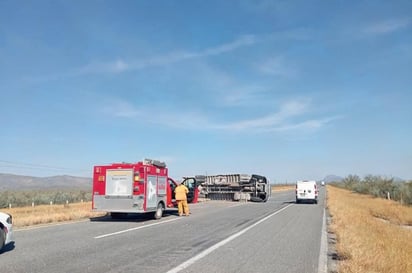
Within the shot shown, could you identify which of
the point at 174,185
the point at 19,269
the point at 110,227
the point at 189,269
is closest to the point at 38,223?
the point at 110,227

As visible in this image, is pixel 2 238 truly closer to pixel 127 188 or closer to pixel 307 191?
pixel 127 188

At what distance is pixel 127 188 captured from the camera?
19156 millimetres

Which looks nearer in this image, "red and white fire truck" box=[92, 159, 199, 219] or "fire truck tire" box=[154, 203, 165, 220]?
"red and white fire truck" box=[92, 159, 199, 219]

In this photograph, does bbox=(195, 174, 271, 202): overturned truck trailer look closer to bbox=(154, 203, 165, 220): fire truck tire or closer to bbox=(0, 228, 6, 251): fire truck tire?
bbox=(154, 203, 165, 220): fire truck tire

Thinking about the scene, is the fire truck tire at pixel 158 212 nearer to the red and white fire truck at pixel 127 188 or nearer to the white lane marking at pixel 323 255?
the red and white fire truck at pixel 127 188

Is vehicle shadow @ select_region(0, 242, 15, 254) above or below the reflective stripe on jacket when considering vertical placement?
below

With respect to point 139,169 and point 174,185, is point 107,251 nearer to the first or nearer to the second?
point 139,169

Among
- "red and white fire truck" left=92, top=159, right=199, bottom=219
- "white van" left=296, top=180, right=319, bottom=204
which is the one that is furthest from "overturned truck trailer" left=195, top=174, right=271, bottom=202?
"red and white fire truck" left=92, top=159, right=199, bottom=219

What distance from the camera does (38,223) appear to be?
59.9ft

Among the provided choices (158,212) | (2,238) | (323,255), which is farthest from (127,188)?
(323,255)

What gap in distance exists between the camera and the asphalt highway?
877 cm

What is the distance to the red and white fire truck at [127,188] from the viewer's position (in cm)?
1897

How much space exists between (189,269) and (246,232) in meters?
7.26

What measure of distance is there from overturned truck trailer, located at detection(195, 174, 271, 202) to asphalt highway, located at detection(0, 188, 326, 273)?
24.8 metres
